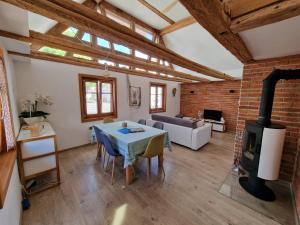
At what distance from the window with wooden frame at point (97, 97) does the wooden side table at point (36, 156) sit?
1.80m

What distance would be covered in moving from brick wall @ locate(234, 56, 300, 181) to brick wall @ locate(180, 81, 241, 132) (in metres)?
3.34

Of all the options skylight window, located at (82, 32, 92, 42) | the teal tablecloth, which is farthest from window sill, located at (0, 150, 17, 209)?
skylight window, located at (82, 32, 92, 42)

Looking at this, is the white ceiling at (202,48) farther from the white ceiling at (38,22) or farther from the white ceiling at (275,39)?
the white ceiling at (38,22)

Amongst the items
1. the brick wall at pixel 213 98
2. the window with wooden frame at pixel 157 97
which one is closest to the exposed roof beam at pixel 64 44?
the window with wooden frame at pixel 157 97

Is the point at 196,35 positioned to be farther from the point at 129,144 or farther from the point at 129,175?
the point at 129,175

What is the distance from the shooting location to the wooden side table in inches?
73.8

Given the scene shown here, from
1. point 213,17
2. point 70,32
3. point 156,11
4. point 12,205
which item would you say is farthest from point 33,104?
point 213,17

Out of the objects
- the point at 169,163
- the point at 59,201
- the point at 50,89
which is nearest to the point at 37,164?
the point at 59,201

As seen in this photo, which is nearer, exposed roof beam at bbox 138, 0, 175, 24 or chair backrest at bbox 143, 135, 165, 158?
chair backrest at bbox 143, 135, 165, 158

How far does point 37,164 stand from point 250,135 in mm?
3424

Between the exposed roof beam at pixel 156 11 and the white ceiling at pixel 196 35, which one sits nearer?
the white ceiling at pixel 196 35

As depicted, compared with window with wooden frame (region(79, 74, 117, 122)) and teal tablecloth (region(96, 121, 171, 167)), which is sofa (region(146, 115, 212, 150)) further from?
window with wooden frame (region(79, 74, 117, 122))

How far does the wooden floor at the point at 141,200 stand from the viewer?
1.62 meters

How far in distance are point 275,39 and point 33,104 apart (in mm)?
4400
